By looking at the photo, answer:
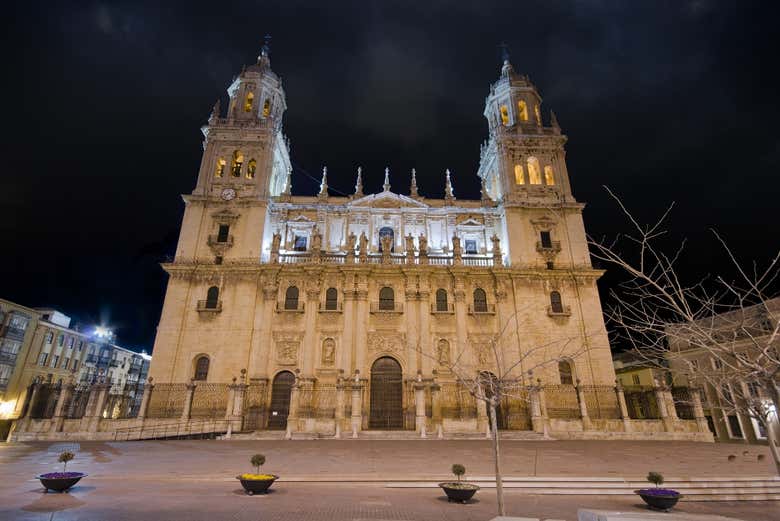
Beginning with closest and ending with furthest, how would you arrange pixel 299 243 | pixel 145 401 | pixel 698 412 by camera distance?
1. pixel 698 412
2. pixel 145 401
3. pixel 299 243

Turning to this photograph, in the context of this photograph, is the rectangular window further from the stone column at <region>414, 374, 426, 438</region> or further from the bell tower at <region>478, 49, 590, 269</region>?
the stone column at <region>414, 374, 426, 438</region>

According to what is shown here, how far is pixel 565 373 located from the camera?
85.3 feet

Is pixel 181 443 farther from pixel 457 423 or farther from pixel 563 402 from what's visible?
pixel 563 402

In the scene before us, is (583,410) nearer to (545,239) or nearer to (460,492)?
(545,239)

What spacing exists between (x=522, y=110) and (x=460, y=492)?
3439cm

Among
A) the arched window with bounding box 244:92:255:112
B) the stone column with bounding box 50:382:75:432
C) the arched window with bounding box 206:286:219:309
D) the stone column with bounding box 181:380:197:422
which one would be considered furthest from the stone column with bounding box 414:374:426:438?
the arched window with bounding box 244:92:255:112

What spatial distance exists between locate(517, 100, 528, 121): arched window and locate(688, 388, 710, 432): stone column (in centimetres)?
2408

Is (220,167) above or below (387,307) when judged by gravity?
above

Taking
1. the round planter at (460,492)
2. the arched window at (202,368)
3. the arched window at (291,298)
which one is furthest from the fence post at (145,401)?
the round planter at (460,492)

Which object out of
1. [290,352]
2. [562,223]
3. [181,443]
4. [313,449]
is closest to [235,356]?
[290,352]

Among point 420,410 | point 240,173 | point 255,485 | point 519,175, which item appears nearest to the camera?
point 255,485

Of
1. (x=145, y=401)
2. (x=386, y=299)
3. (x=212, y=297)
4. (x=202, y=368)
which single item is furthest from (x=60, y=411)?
(x=386, y=299)

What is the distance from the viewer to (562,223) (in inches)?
1202

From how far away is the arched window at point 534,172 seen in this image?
3257 cm
